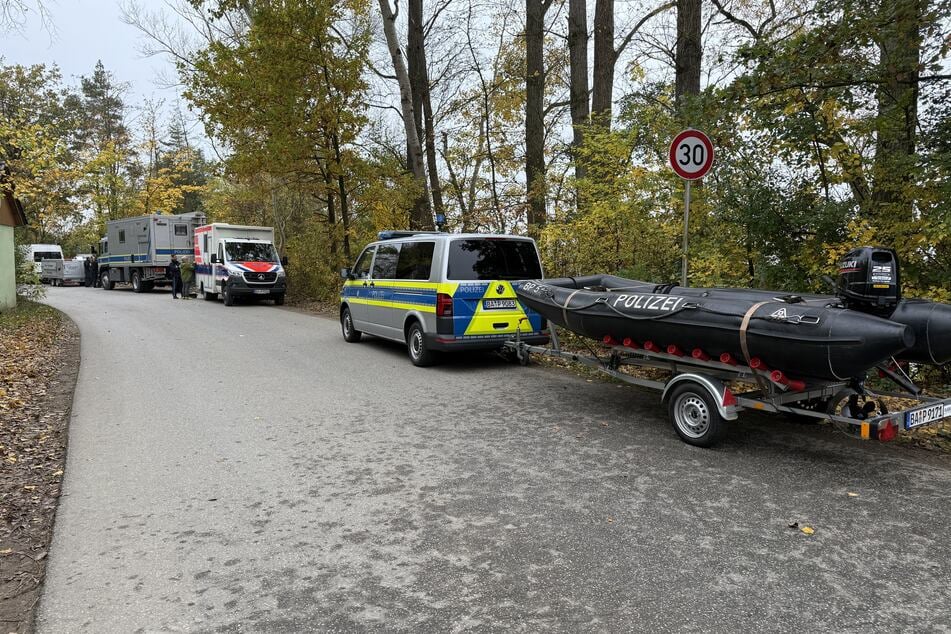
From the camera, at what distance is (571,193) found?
13.5 metres

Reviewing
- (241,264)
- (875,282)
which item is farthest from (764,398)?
(241,264)

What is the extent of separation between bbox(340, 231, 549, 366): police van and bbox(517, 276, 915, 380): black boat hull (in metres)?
2.34

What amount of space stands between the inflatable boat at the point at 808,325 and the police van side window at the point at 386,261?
16.9ft

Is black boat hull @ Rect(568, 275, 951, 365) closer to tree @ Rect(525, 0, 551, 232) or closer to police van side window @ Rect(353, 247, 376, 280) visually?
police van side window @ Rect(353, 247, 376, 280)

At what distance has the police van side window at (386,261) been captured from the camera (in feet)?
33.1

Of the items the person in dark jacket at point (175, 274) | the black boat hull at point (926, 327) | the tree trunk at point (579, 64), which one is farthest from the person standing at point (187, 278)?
the black boat hull at point (926, 327)

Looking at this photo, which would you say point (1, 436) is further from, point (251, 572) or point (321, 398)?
point (251, 572)

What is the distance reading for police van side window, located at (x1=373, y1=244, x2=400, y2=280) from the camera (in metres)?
10.1

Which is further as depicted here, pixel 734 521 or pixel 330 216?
pixel 330 216

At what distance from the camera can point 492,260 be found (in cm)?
895

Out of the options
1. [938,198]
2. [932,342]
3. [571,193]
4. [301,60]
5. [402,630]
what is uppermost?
[301,60]

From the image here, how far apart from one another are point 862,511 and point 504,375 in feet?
17.0

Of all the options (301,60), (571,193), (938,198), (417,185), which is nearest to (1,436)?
(938,198)

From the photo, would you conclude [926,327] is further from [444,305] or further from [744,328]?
[444,305]
